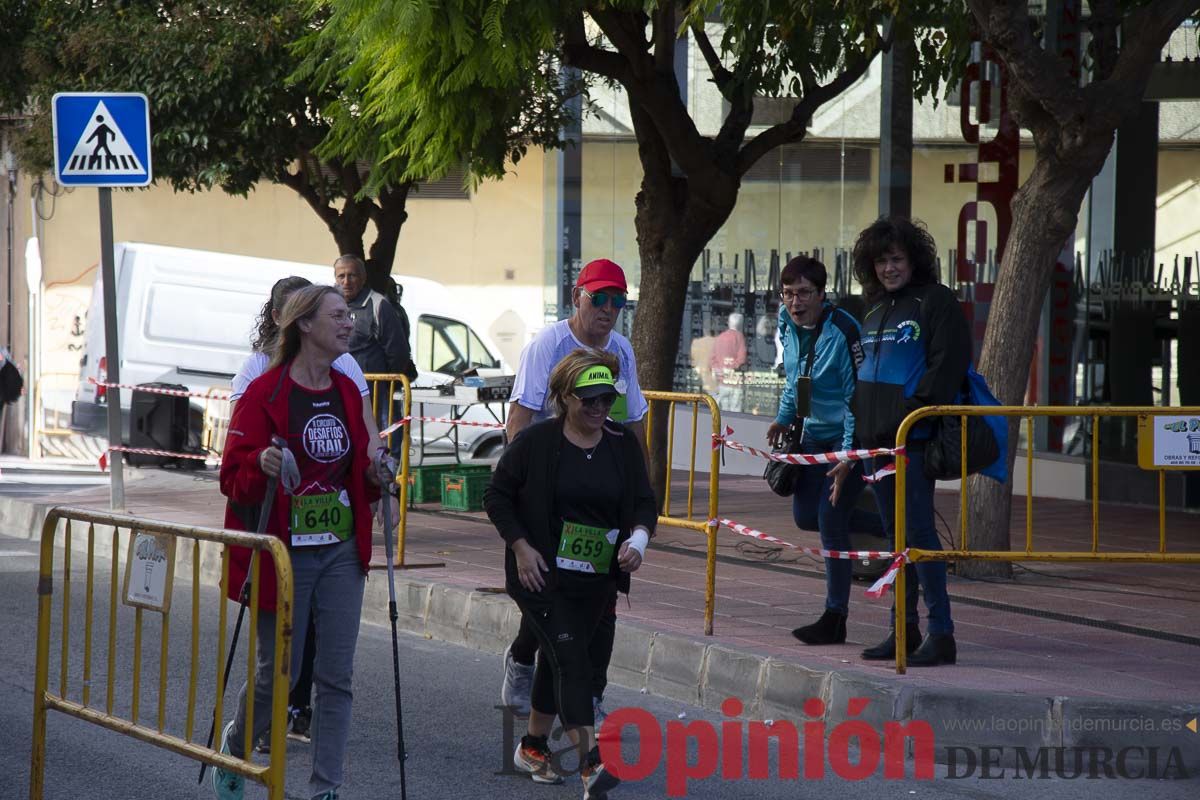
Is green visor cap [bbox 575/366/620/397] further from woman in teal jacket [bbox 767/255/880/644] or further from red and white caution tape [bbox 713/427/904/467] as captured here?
woman in teal jacket [bbox 767/255/880/644]

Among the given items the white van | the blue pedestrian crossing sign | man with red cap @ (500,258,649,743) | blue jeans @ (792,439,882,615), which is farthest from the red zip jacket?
the white van

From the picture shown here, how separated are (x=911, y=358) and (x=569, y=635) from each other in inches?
92.2

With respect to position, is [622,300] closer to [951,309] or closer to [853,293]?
[951,309]

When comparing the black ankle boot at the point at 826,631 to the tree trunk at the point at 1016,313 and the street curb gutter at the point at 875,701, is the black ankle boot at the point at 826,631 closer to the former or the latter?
the street curb gutter at the point at 875,701

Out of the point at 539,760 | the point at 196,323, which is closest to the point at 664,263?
the point at 539,760

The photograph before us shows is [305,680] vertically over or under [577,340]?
under

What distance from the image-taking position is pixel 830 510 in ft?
24.2

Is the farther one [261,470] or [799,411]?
[799,411]

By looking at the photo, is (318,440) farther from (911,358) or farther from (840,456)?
(911,358)

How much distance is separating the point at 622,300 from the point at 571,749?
1.76 metres

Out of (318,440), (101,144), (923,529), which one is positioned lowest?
(923,529)

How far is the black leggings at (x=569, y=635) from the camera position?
5441 millimetres

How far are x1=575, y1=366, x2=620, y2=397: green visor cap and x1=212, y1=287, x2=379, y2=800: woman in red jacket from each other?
74cm

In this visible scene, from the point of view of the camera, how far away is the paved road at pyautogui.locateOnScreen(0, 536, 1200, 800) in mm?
5738
